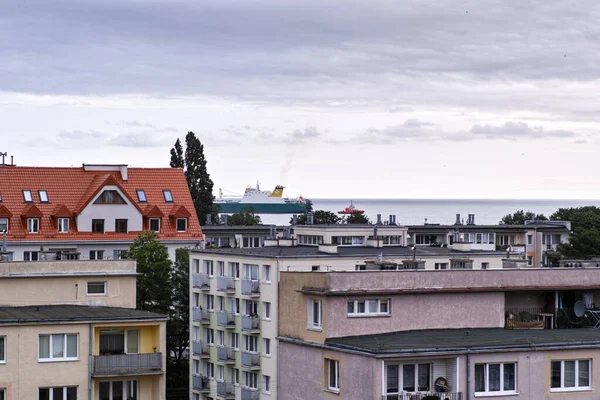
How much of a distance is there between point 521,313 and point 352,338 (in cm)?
889

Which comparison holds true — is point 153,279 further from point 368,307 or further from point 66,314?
point 66,314

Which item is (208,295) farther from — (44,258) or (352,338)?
(352,338)

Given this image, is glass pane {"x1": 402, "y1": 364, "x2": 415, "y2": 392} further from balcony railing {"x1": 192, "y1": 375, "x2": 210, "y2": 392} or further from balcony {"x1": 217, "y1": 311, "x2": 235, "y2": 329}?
balcony railing {"x1": 192, "y1": 375, "x2": 210, "y2": 392}

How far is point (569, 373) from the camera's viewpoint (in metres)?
51.7

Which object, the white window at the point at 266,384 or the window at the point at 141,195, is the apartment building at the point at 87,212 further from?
the white window at the point at 266,384

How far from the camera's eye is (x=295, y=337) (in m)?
58.1

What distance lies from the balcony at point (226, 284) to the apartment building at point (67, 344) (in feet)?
52.0

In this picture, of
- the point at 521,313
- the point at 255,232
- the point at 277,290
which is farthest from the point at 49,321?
the point at 255,232

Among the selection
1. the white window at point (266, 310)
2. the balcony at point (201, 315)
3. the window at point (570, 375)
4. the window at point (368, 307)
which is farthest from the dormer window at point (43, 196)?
the window at point (570, 375)

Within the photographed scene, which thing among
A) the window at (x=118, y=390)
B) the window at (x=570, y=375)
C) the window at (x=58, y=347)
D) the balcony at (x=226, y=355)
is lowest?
the balcony at (x=226, y=355)

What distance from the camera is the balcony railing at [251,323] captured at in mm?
66625

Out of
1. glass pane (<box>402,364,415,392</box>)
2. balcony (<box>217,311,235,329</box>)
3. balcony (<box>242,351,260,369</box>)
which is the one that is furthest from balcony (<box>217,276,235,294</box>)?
glass pane (<box>402,364,415,392</box>)

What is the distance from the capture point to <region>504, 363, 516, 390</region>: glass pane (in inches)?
1988

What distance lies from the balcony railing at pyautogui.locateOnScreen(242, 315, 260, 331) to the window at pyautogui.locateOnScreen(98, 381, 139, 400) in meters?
15.3
